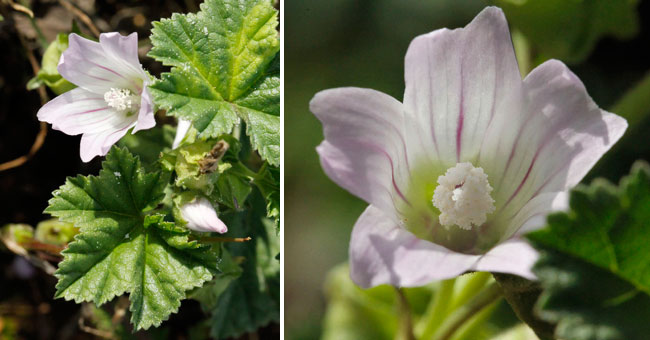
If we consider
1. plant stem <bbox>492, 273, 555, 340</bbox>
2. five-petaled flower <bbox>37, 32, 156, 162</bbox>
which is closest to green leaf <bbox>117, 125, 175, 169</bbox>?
five-petaled flower <bbox>37, 32, 156, 162</bbox>

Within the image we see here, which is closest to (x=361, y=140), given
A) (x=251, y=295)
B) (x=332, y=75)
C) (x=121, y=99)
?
(x=121, y=99)

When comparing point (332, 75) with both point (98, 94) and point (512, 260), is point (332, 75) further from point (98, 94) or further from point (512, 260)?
point (512, 260)

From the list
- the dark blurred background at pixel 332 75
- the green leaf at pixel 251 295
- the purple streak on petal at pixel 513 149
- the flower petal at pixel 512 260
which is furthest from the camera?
the dark blurred background at pixel 332 75

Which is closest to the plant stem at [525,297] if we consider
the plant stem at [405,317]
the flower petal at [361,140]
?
the flower petal at [361,140]

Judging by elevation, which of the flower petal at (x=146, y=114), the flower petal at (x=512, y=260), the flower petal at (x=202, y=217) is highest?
the flower petal at (x=512, y=260)

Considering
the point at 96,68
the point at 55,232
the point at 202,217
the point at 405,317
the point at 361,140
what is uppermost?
the point at 361,140

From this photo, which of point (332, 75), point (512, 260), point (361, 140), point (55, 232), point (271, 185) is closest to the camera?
point (512, 260)

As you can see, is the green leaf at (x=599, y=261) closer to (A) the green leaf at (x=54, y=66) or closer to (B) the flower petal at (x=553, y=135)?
(B) the flower petal at (x=553, y=135)
